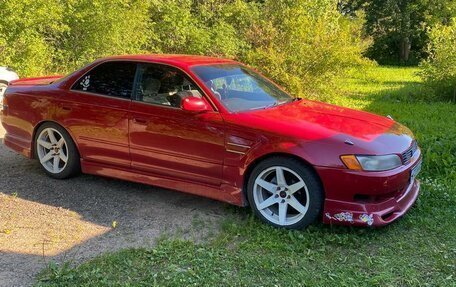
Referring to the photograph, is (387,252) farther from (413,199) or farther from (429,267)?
(413,199)

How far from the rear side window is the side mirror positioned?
865mm

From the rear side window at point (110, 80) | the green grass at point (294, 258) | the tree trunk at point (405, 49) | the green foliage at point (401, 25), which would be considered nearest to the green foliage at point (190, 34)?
the rear side window at point (110, 80)

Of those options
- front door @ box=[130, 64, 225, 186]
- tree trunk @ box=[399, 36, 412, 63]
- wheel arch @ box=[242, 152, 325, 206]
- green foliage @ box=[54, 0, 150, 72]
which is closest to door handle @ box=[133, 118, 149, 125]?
front door @ box=[130, 64, 225, 186]

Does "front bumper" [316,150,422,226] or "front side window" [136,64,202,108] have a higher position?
"front side window" [136,64,202,108]

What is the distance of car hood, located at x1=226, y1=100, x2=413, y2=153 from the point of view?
4.37 metres

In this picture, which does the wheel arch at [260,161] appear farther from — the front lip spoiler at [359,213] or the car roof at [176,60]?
the car roof at [176,60]

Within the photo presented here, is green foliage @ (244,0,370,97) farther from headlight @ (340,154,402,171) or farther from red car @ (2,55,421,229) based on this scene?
headlight @ (340,154,402,171)

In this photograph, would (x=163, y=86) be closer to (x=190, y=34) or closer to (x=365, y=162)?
(x=365, y=162)

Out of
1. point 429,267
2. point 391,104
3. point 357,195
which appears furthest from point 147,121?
point 391,104

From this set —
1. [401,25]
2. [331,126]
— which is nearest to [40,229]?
[331,126]

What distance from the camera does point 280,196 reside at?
4.54 metres

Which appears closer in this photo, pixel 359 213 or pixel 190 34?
pixel 359 213

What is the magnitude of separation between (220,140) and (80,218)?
1565mm

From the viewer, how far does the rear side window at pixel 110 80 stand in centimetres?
541
